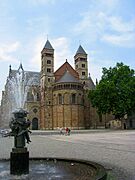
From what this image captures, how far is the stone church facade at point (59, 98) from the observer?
7056 cm

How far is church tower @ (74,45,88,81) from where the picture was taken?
81.8 metres

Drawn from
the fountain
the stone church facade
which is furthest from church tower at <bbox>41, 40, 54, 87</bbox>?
the fountain

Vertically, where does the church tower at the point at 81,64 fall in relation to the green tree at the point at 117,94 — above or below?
above

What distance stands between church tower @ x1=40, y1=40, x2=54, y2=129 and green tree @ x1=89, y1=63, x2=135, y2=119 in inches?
724

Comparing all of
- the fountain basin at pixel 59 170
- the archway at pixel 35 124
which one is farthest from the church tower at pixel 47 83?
the fountain basin at pixel 59 170

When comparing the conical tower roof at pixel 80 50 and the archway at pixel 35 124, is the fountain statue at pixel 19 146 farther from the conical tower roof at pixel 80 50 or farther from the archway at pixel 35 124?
the conical tower roof at pixel 80 50

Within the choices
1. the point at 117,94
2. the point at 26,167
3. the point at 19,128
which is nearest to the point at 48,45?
the point at 117,94

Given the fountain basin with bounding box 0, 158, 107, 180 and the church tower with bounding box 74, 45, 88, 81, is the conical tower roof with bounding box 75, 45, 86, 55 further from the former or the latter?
the fountain basin with bounding box 0, 158, 107, 180

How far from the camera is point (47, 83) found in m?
76.1

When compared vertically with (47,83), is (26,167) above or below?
below

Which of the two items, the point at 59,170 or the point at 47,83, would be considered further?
the point at 47,83

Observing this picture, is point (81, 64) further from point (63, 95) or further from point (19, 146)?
point (19, 146)

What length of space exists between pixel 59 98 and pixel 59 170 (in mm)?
61877

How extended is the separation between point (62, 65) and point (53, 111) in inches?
685
